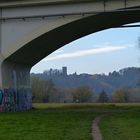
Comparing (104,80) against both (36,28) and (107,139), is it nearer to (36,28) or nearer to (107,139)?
(36,28)

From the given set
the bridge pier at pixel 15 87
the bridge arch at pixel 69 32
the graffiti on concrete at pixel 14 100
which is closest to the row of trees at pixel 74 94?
the bridge pier at pixel 15 87

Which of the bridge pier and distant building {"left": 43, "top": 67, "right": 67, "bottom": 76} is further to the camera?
distant building {"left": 43, "top": 67, "right": 67, "bottom": 76}

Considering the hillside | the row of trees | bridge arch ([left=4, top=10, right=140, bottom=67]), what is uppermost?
bridge arch ([left=4, top=10, right=140, bottom=67])

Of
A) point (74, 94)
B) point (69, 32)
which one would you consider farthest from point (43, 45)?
point (74, 94)

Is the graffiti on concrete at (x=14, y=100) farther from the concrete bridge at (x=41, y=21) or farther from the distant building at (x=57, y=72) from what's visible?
the distant building at (x=57, y=72)

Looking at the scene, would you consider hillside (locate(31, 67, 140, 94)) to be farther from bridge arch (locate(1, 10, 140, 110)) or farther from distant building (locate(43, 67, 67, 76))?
bridge arch (locate(1, 10, 140, 110))

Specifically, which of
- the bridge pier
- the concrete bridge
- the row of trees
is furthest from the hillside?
the concrete bridge

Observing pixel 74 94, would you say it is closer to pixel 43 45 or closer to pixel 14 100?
pixel 43 45

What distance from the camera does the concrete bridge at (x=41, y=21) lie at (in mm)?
37406

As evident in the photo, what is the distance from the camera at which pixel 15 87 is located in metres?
42.6

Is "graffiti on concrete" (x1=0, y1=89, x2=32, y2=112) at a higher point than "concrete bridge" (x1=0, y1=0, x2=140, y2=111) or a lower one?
lower

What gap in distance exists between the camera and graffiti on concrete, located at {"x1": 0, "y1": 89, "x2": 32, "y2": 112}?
3931cm

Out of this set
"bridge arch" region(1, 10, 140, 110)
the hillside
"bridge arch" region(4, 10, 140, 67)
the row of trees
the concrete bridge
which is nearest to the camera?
the concrete bridge

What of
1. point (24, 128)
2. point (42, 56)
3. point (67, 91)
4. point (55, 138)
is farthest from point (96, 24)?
point (67, 91)
